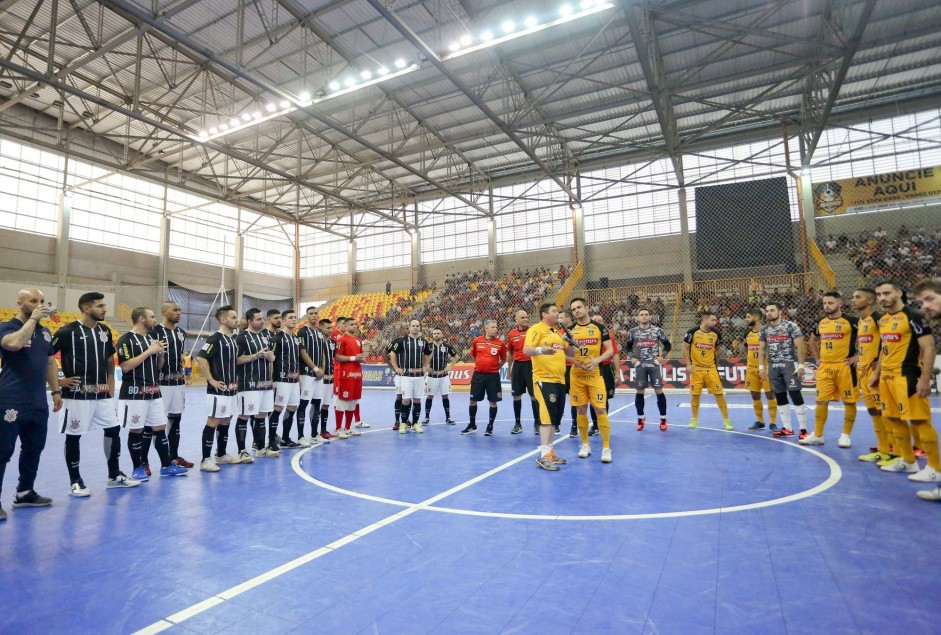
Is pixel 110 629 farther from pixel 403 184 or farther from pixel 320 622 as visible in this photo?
pixel 403 184

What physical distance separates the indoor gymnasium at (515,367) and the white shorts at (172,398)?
0.03m

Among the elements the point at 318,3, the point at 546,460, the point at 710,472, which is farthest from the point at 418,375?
the point at 318,3

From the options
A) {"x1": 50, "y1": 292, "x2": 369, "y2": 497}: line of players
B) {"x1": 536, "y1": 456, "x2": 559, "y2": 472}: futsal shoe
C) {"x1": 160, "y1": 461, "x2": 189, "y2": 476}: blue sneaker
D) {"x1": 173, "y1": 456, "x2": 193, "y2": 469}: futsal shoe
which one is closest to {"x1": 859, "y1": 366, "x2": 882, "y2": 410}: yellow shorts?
{"x1": 536, "y1": 456, "x2": 559, "y2": 472}: futsal shoe

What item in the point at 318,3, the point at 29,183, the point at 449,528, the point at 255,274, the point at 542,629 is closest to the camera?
the point at 542,629

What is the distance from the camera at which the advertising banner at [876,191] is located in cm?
1917

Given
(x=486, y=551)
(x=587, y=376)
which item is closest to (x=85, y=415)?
(x=486, y=551)

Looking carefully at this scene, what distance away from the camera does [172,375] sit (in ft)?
20.7

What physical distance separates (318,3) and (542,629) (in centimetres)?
1720

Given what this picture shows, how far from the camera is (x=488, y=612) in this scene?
8.64 feet

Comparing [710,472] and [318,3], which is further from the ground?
[318,3]

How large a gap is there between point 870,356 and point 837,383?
872mm

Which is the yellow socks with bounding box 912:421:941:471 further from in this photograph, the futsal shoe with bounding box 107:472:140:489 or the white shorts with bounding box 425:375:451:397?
the futsal shoe with bounding box 107:472:140:489

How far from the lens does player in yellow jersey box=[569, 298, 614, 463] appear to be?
20.6ft

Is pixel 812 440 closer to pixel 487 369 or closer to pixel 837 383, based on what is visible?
pixel 837 383
